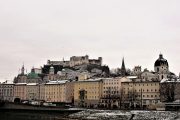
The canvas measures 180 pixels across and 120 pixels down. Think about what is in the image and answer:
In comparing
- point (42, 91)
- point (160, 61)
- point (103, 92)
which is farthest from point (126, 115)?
point (42, 91)

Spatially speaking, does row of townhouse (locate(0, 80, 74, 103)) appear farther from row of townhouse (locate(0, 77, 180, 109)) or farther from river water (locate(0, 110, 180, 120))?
river water (locate(0, 110, 180, 120))

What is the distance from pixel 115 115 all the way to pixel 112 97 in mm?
49070

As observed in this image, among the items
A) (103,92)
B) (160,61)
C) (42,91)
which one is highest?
(160,61)

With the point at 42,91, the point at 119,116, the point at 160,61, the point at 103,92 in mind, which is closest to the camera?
the point at 119,116

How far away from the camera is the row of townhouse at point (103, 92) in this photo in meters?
120

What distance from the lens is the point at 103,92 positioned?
133m

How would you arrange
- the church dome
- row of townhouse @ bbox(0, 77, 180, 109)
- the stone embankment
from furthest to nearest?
1. the church dome
2. row of townhouse @ bbox(0, 77, 180, 109)
3. the stone embankment

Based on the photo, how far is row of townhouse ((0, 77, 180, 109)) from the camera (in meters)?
120

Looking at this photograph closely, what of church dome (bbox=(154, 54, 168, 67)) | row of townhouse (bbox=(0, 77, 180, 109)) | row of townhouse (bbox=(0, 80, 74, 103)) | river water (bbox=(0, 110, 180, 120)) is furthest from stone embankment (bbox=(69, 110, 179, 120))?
church dome (bbox=(154, 54, 168, 67))

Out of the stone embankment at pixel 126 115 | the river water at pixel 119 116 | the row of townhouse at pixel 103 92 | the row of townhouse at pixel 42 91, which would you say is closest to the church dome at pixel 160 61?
the row of townhouse at pixel 103 92

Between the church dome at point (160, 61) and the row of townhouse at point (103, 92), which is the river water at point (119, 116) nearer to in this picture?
the row of townhouse at point (103, 92)

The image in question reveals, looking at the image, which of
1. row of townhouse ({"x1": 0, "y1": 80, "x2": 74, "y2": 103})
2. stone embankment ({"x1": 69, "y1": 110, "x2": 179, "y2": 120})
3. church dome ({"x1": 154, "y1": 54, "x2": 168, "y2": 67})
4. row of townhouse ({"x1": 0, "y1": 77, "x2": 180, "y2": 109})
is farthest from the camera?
row of townhouse ({"x1": 0, "y1": 80, "x2": 74, "y2": 103})

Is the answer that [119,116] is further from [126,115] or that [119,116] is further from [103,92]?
[103,92]

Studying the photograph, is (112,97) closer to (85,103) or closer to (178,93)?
(85,103)
